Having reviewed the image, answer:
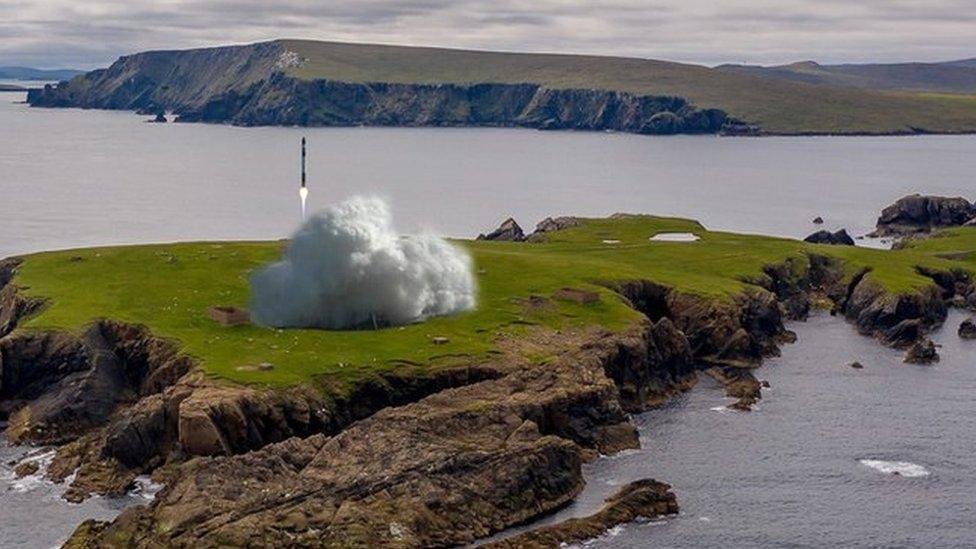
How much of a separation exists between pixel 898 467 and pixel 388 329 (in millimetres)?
43292

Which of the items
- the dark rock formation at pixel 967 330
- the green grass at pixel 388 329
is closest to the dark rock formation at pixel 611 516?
the green grass at pixel 388 329

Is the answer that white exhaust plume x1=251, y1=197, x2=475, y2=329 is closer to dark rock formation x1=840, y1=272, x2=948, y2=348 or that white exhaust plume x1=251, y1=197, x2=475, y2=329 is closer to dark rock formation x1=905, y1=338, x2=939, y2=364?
dark rock formation x1=905, y1=338, x2=939, y2=364

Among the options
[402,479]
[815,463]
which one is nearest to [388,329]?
[402,479]

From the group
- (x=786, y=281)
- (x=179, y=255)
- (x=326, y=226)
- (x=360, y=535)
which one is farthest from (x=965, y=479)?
(x=179, y=255)

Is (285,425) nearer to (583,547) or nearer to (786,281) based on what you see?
(583,547)

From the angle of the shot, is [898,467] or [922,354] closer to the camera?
[898,467]

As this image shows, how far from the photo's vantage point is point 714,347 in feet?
407

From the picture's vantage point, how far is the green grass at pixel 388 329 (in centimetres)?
10100

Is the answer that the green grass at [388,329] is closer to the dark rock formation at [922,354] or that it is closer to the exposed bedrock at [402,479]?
the exposed bedrock at [402,479]

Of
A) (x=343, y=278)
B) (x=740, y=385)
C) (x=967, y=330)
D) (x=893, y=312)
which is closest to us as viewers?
(x=343, y=278)

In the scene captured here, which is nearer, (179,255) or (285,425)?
(285,425)

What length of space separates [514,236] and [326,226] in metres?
78.0

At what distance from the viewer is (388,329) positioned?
110m

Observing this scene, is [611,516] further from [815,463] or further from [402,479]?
[815,463]
